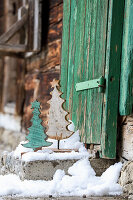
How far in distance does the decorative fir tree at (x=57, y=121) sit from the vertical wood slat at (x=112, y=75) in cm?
43

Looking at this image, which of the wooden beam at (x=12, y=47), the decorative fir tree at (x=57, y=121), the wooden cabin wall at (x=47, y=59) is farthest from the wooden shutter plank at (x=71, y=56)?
the wooden beam at (x=12, y=47)

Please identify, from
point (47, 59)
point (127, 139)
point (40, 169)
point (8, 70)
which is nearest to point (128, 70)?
point (127, 139)

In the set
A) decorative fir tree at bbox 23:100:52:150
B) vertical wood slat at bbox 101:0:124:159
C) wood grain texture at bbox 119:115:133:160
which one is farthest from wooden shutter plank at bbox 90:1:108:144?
decorative fir tree at bbox 23:100:52:150

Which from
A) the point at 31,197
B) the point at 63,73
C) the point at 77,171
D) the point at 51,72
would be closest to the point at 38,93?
the point at 51,72

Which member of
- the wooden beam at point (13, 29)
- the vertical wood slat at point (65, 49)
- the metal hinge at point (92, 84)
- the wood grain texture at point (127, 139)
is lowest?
the wood grain texture at point (127, 139)

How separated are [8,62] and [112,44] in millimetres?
5373

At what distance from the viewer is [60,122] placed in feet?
12.3

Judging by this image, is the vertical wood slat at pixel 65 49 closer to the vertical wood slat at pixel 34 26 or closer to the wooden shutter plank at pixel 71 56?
the wooden shutter plank at pixel 71 56

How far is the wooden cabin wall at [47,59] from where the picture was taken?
581 cm

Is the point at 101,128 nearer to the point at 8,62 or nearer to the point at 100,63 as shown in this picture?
the point at 100,63

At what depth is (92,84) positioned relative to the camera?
12.3 ft

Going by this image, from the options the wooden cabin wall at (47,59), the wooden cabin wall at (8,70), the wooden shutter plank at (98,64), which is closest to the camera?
the wooden shutter plank at (98,64)

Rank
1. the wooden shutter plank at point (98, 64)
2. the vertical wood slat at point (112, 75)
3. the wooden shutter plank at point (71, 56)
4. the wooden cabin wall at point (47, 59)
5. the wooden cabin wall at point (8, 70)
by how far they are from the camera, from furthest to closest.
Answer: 1. the wooden cabin wall at point (8, 70)
2. the wooden cabin wall at point (47, 59)
3. the wooden shutter plank at point (71, 56)
4. the wooden shutter plank at point (98, 64)
5. the vertical wood slat at point (112, 75)

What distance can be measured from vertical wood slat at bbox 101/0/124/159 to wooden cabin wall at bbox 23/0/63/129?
2170 millimetres
